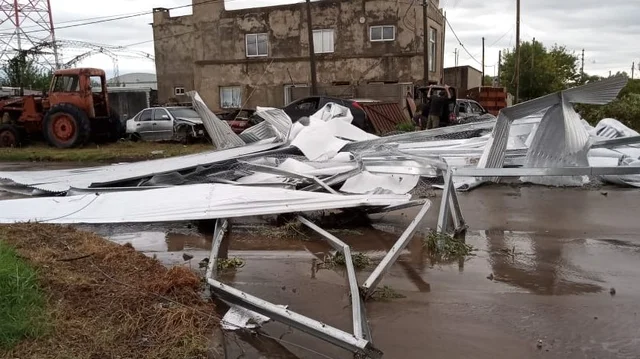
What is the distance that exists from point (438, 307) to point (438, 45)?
25332 millimetres

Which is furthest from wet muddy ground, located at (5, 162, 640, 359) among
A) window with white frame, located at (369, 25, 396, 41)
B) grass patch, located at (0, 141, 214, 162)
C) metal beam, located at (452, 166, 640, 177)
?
window with white frame, located at (369, 25, 396, 41)

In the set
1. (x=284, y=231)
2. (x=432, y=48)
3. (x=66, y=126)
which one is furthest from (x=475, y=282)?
(x=432, y=48)

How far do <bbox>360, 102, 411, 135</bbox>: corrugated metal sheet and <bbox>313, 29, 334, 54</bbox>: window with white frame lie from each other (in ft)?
26.0

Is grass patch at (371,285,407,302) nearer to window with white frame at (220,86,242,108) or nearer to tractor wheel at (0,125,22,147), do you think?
tractor wheel at (0,125,22,147)

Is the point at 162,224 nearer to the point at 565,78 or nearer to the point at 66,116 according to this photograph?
the point at 66,116

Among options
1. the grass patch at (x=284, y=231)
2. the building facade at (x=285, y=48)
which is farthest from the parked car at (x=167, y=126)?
the grass patch at (x=284, y=231)

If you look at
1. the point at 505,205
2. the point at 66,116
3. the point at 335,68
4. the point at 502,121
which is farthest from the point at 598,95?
the point at 335,68

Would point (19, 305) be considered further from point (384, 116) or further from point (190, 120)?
point (384, 116)

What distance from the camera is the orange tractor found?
56.9 ft

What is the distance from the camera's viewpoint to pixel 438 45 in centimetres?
2775

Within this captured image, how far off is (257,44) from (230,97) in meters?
3.15

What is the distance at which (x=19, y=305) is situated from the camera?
3754 mm

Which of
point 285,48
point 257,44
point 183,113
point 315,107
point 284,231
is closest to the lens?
point 284,231

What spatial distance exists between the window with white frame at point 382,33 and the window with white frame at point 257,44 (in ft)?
18.1
